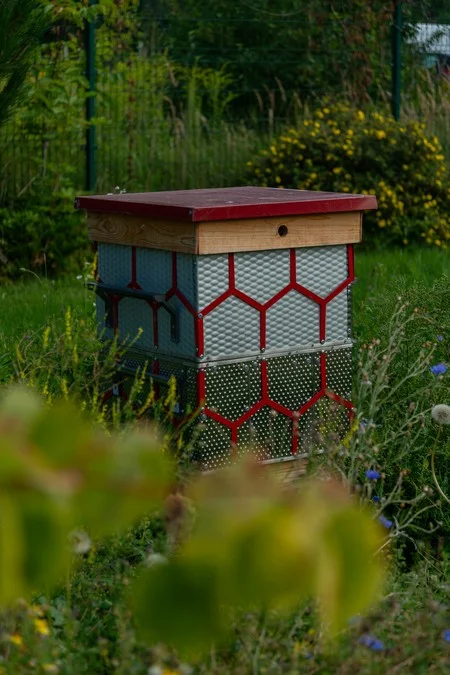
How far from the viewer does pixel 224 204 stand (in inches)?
145

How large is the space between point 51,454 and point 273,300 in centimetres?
315

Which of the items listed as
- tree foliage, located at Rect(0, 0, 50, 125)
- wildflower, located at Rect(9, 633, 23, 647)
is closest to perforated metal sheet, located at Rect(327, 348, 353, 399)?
tree foliage, located at Rect(0, 0, 50, 125)

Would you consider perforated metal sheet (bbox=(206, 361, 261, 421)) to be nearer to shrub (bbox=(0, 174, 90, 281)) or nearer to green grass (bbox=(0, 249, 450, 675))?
green grass (bbox=(0, 249, 450, 675))

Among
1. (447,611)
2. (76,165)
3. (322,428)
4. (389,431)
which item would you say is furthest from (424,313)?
(76,165)

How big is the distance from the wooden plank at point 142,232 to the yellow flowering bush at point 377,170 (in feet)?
17.3

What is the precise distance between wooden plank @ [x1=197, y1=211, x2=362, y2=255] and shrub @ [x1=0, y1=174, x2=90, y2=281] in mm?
4243

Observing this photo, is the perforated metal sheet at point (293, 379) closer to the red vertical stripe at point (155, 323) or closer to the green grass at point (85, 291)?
the red vertical stripe at point (155, 323)

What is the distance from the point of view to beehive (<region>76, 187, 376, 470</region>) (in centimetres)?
369

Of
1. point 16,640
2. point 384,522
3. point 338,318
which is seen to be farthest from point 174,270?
point 16,640

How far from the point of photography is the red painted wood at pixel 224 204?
142 inches

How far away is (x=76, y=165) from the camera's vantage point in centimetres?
878

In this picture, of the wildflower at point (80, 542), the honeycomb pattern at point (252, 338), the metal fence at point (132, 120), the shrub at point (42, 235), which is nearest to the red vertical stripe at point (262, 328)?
the honeycomb pattern at point (252, 338)

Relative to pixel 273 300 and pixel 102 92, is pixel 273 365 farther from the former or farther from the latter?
pixel 102 92

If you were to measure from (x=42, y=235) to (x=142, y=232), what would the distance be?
167 inches
